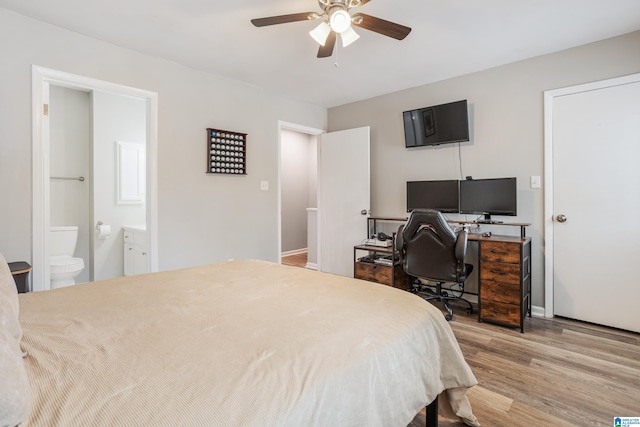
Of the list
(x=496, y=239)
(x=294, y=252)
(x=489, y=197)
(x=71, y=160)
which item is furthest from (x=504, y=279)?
(x=71, y=160)

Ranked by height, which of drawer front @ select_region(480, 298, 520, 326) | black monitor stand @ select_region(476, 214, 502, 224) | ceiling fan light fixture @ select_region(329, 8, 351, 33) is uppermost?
ceiling fan light fixture @ select_region(329, 8, 351, 33)

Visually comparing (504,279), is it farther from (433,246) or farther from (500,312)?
(433,246)

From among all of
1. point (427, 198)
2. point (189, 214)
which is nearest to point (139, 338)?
point (189, 214)

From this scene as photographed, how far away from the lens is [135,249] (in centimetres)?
367

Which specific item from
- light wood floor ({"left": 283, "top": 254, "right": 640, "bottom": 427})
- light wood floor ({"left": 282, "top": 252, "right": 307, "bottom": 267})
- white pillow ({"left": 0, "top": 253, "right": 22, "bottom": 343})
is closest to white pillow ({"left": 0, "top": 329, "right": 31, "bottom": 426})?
white pillow ({"left": 0, "top": 253, "right": 22, "bottom": 343})

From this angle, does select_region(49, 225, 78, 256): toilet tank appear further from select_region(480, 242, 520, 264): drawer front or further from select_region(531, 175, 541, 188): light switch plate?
select_region(531, 175, 541, 188): light switch plate

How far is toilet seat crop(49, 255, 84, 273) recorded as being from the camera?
3.16 meters

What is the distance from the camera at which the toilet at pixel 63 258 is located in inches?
126

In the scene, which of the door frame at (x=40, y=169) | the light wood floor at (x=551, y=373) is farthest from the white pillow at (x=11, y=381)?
the door frame at (x=40, y=169)

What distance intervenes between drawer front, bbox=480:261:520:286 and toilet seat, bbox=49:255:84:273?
156 inches

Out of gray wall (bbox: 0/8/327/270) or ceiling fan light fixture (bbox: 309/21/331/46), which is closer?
ceiling fan light fixture (bbox: 309/21/331/46)

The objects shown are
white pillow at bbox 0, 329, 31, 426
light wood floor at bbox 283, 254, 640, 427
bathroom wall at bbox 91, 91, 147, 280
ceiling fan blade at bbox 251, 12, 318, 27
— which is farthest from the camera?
bathroom wall at bbox 91, 91, 147, 280

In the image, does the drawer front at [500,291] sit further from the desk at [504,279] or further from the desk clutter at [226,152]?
the desk clutter at [226,152]

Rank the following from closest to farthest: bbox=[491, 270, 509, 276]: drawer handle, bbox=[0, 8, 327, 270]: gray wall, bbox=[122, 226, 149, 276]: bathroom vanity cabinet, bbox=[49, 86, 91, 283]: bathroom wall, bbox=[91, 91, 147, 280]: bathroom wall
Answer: bbox=[0, 8, 327, 270]: gray wall → bbox=[491, 270, 509, 276]: drawer handle → bbox=[122, 226, 149, 276]: bathroom vanity cabinet → bbox=[49, 86, 91, 283]: bathroom wall → bbox=[91, 91, 147, 280]: bathroom wall
